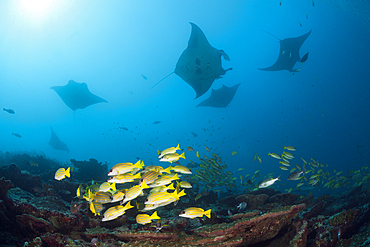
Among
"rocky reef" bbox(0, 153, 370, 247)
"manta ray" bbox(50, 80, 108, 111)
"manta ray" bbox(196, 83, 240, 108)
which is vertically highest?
"manta ray" bbox(50, 80, 108, 111)

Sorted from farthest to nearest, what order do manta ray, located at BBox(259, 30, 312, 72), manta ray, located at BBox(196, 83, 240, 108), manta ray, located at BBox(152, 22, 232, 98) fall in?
1. manta ray, located at BBox(196, 83, 240, 108)
2. manta ray, located at BBox(259, 30, 312, 72)
3. manta ray, located at BBox(152, 22, 232, 98)

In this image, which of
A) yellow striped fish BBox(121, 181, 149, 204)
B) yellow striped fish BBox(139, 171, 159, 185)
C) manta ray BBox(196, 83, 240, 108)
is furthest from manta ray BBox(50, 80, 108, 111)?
yellow striped fish BBox(121, 181, 149, 204)

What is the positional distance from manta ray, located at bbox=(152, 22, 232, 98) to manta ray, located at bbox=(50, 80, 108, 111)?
11.9 meters

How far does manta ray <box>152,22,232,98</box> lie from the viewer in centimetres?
1166

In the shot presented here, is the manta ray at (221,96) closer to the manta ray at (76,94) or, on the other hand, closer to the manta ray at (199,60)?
the manta ray at (199,60)

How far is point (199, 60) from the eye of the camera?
1270 centimetres

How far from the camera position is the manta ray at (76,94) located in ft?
59.3

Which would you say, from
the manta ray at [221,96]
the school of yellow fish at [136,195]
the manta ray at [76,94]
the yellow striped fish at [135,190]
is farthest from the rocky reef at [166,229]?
the manta ray at [76,94]

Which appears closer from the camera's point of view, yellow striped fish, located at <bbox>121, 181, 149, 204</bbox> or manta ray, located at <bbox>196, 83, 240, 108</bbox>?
yellow striped fish, located at <bbox>121, 181, 149, 204</bbox>

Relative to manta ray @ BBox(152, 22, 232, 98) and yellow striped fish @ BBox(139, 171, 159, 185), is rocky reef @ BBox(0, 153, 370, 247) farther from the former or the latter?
manta ray @ BBox(152, 22, 232, 98)

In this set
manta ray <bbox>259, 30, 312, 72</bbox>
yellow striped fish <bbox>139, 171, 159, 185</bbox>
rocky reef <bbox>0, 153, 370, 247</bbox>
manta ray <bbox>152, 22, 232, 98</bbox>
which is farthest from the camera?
manta ray <bbox>259, 30, 312, 72</bbox>

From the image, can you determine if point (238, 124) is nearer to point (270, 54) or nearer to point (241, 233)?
point (270, 54)

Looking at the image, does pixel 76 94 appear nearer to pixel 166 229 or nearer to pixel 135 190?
pixel 135 190

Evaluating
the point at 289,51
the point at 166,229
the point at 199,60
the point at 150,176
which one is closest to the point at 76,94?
the point at 199,60
